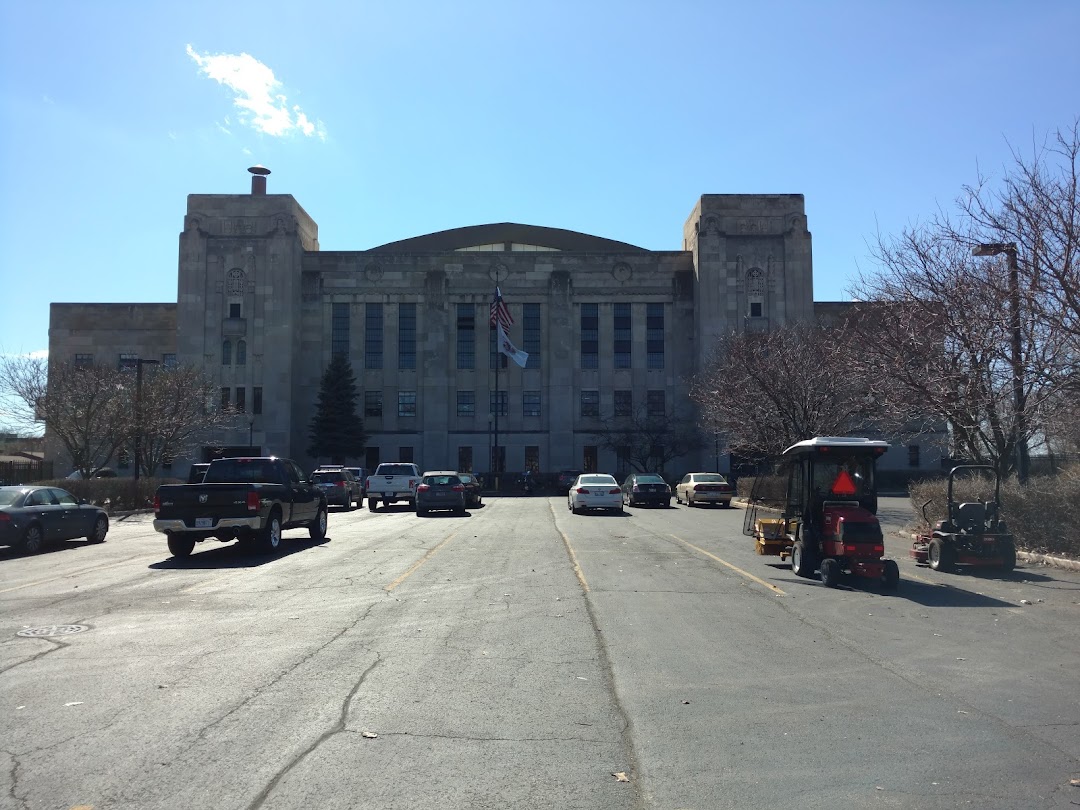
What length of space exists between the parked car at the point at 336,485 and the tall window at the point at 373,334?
98.6 feet

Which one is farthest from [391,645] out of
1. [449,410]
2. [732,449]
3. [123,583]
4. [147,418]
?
[449,410]

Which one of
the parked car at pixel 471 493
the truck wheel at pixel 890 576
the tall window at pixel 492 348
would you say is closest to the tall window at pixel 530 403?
the tall window at pixel 492 348

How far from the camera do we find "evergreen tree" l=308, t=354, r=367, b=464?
207 feet

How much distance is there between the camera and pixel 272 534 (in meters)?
18.0

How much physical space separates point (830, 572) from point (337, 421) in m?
53.5

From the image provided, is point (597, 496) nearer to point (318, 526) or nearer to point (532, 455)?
point (318, 526)

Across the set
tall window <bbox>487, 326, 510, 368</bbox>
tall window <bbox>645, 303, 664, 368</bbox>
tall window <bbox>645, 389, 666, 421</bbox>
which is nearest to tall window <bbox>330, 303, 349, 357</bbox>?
tall window <bbox>487, 326, 510, 368</bbox>

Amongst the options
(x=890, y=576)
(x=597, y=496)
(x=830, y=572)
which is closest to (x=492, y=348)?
(x=597, y=496)

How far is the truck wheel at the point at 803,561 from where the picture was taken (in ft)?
46.4

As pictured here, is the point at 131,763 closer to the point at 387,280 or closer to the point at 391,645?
the point at 391,645

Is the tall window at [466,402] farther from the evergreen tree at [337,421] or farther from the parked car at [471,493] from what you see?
the parked car at [471,493]

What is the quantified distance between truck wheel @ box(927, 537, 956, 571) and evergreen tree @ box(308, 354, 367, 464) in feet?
171

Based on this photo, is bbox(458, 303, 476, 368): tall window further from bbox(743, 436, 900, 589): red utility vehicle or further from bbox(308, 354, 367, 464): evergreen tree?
bbox(743, 436, 900, 589): red utility vehicle

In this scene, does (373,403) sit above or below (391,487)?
above
